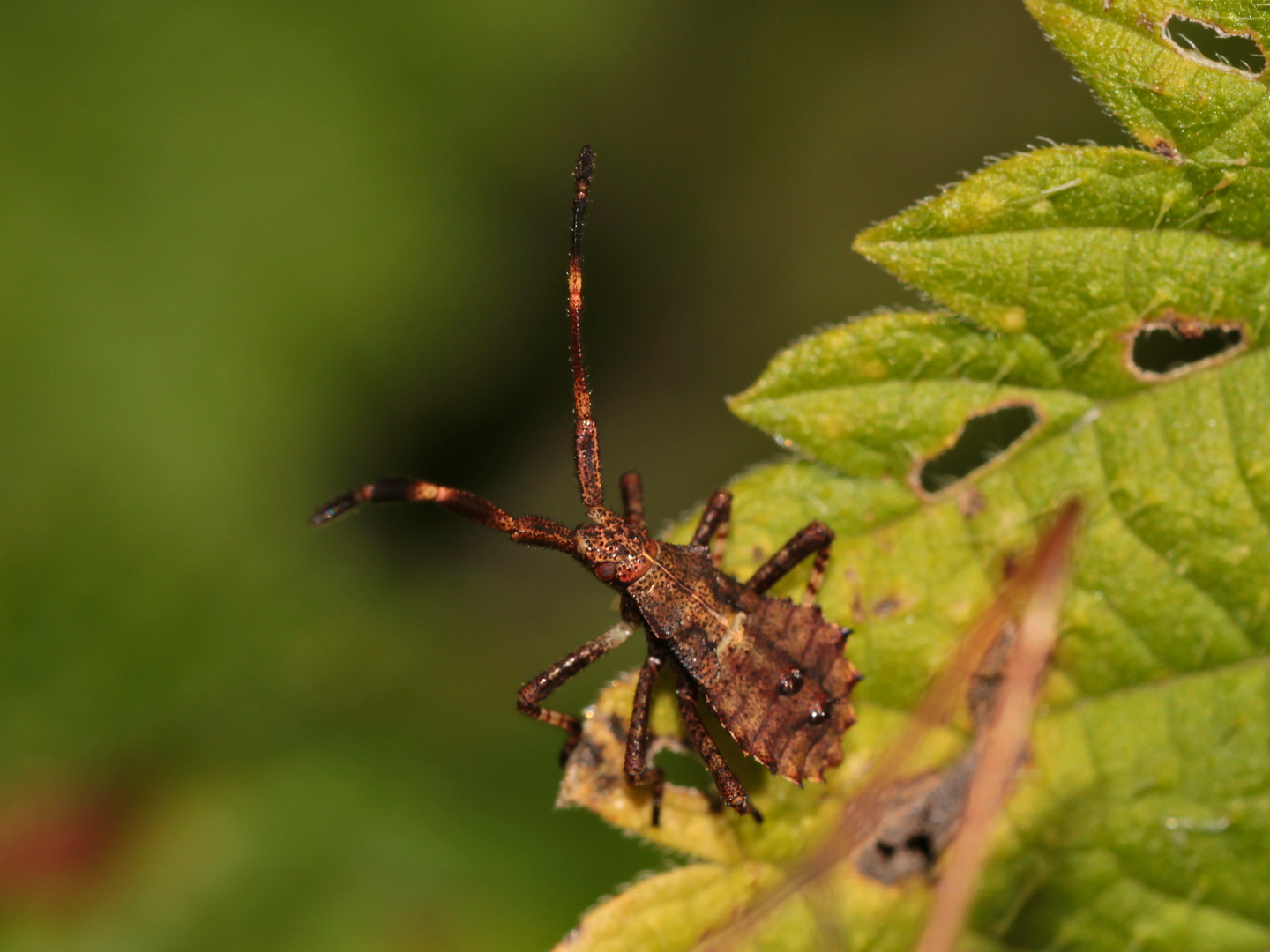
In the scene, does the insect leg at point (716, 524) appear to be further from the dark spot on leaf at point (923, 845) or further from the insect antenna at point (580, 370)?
the dark spot on leaf at point (923, 845)

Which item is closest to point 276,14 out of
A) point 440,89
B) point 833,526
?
point 440,89

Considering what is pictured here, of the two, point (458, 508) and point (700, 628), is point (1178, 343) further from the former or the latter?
point (458, 508)

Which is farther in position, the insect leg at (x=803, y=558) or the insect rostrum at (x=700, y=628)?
the insect leg at (x=803, y=558)

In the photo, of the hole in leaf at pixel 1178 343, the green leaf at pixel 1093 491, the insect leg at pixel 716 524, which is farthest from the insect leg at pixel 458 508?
the hole in leaf at pixel 1178 343

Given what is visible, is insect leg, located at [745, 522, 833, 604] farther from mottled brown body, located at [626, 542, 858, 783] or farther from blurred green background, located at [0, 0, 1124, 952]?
blurred green background, located at [0, 0, 1124, 952]

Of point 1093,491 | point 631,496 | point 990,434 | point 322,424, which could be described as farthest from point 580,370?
point 322,424
